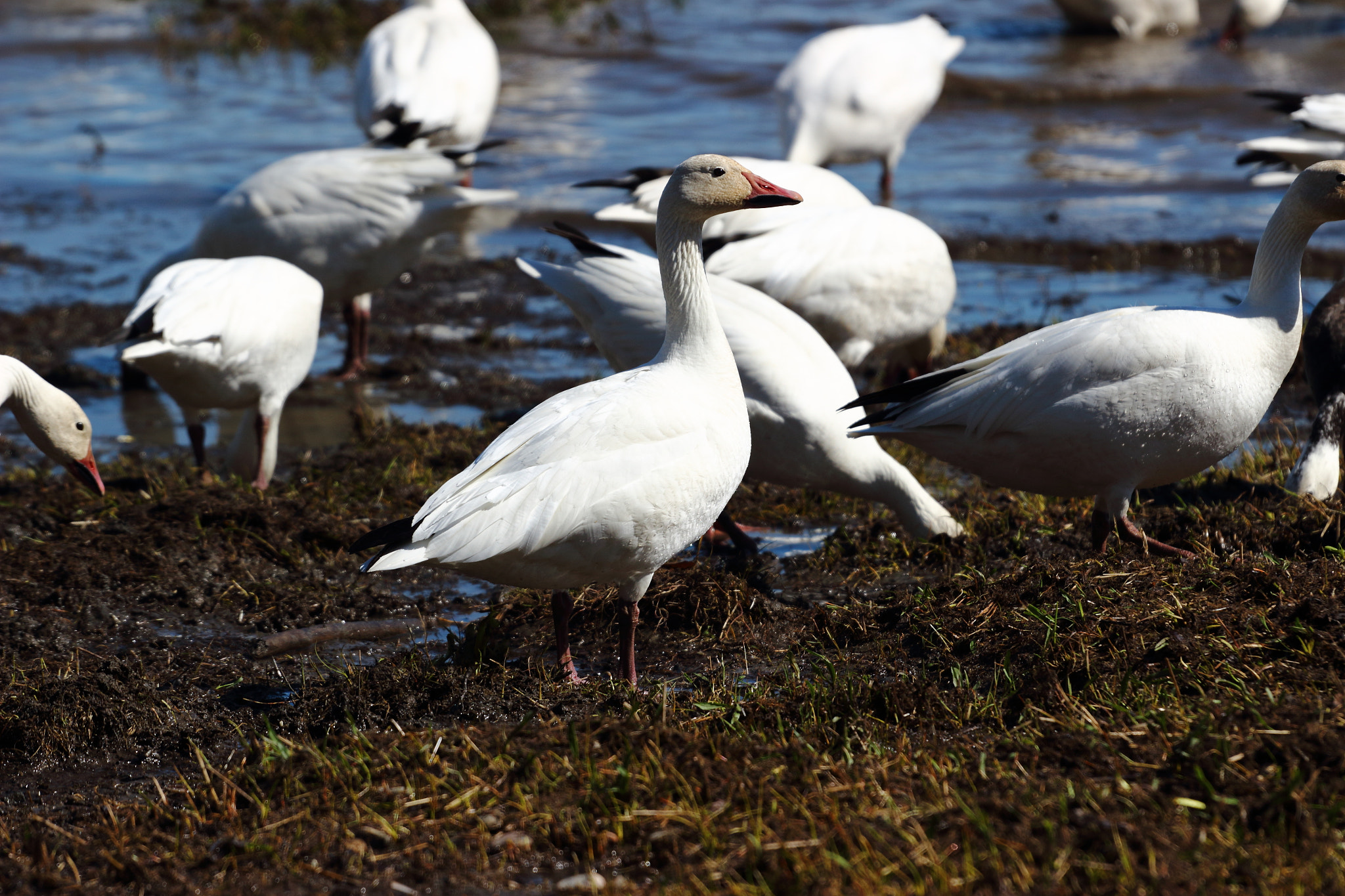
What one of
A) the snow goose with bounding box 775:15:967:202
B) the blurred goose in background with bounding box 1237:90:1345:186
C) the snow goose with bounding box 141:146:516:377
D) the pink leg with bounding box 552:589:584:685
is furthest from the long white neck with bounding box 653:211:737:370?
the snow goose with bounding box 775:15:967:202

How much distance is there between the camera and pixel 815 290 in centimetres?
663

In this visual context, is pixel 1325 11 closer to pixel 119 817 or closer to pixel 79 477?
pixel 79 477

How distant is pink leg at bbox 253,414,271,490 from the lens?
6168mm

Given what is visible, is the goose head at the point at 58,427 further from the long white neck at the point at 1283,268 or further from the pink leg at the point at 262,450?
the long white neck at the point at 1283,268

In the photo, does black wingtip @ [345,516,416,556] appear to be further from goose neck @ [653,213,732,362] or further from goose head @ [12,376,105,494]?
goose head @ [12,376,105,494]

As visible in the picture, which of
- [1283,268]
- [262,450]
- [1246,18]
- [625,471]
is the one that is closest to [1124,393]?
[1283,268]

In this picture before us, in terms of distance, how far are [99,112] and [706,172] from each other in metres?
14.3

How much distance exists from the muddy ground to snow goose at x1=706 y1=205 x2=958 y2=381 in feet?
4.29

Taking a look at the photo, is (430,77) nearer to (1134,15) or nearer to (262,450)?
(262,450)

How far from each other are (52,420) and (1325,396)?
17.2ft

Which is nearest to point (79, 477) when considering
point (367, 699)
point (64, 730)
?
point (64, 730)

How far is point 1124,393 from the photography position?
4328mm

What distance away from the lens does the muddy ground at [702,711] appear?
2803 mm

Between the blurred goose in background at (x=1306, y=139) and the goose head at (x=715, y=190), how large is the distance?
5.01 metres
